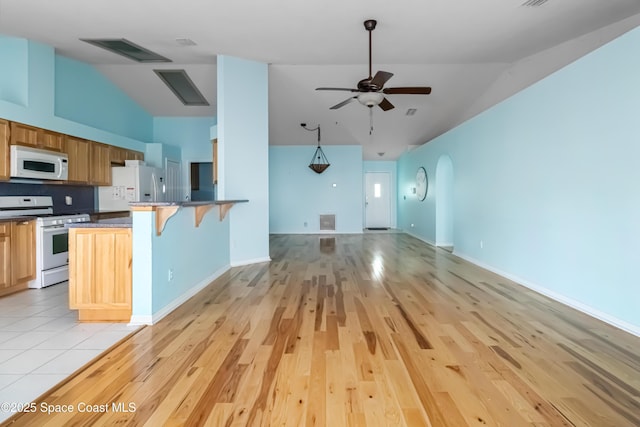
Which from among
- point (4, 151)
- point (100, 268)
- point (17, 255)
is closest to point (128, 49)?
point (4, 151)

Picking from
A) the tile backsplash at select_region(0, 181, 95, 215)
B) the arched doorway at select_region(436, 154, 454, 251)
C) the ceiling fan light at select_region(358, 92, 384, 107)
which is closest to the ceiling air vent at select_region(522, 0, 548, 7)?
the ceiling fan light at select_region(358, 92, 384, 107)

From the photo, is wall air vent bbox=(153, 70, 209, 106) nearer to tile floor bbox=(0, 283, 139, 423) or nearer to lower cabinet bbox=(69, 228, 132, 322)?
lower cabinet bbox=(69, 228, 132, 322)

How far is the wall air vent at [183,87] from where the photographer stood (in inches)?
230

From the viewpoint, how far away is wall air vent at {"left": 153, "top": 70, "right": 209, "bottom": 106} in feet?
19.1

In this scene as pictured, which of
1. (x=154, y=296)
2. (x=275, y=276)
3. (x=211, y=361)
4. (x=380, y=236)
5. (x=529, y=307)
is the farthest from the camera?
(x=380, y=236)

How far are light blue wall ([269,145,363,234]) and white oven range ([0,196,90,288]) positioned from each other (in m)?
5.82

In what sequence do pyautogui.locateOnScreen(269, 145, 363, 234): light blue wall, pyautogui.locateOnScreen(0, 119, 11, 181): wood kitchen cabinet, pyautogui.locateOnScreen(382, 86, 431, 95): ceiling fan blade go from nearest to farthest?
pyautogui.locateOnScreen(0, 119, 11, 181): wood kitchen cabinet
pyautogui.locateOnScreen(382, 86, 431, 95): ceiling fan blade
pyautogui.locateOnScreen(269, 145, 363, 234): light blue wall

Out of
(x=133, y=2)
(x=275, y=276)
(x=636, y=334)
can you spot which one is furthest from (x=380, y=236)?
(x=133, y=2)

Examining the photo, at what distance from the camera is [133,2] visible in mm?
3455

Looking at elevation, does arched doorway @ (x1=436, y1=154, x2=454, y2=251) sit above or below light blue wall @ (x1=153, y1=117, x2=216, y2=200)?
below

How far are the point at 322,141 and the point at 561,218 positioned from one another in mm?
6864

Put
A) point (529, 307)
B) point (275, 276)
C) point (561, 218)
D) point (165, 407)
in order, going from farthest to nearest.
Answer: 1. point (275, 276)
2. point (561, 218)
3. point (529, 307)
4. point (165, 407)

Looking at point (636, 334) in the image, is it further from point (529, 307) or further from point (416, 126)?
point (416, 126)

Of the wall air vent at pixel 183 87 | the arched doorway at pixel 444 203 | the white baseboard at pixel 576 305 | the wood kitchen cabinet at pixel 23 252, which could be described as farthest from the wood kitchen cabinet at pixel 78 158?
the arched doorway at pixel 444 203
